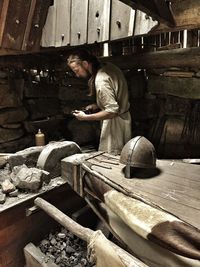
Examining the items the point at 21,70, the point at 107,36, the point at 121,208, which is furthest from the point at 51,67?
the point at 121,208

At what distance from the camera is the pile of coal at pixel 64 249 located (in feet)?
7.46

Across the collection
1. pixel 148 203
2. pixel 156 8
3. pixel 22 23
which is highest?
pixel 22 23

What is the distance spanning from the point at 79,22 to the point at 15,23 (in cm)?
79

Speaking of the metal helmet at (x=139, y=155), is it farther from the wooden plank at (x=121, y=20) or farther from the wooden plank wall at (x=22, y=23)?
the wooden plank wall at (x=22, y=23)

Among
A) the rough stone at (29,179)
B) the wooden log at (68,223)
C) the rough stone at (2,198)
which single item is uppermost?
the rough stone at (29,179)

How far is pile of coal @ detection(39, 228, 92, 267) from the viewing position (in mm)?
2273

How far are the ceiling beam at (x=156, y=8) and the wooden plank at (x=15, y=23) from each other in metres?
1.78

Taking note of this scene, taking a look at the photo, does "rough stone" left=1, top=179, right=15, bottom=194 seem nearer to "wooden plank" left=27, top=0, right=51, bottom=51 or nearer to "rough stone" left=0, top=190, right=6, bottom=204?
"rough stone" left=0, top=190, right=6, bottom=204

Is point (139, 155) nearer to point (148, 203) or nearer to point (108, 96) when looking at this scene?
point (148, 203)

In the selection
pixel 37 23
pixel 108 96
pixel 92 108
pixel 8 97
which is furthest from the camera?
pixel 8 97

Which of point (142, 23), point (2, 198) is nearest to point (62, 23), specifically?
point (142, 23)

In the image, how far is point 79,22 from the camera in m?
2.77

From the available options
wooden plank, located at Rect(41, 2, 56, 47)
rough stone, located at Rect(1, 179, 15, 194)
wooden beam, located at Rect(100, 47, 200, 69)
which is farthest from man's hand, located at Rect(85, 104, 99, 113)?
rough stone, located at Rect(1, 179, 15, 194)

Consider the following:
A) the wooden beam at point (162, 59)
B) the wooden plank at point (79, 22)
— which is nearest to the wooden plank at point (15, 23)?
the wooden plank at point (79, 22)
